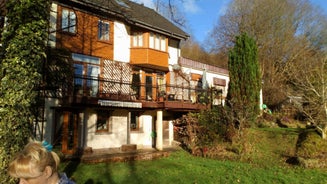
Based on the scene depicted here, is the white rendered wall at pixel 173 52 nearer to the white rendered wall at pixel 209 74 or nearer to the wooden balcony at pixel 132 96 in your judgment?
the white rendered wall at pixel 209 74

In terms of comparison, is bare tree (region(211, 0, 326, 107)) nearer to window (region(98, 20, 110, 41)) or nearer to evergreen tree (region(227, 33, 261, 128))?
evergreen tree (region(227, 33, 261, 128))

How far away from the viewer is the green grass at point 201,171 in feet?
32.6

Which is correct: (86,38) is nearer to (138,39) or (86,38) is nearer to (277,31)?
(138,39)

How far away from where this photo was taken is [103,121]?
57.7ft

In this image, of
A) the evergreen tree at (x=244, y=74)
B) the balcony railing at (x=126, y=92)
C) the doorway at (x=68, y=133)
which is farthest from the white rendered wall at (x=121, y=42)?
the evergreen tree at (x=244, y=74)

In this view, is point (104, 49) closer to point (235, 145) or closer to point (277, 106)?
point (235, 145)

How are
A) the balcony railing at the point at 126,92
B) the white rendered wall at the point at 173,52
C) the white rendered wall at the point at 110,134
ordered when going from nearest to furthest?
the balcony railing at the point at 126,92 → the white rendered wall at the point at 110,134 → the white rendered wall at the point at 173,52

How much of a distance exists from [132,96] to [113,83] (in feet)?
4.65

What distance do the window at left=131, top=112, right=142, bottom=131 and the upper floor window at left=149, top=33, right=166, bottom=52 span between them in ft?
15.1

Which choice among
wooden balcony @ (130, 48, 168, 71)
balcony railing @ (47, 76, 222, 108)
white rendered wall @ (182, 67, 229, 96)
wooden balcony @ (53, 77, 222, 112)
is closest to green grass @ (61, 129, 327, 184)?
wooden balcony @ (53, 77, 222, 112)

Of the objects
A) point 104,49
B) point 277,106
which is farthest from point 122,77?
point 277,106

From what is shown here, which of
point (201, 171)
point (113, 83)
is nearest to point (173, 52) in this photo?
point (113, 83)

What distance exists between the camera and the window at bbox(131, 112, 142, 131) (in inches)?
762

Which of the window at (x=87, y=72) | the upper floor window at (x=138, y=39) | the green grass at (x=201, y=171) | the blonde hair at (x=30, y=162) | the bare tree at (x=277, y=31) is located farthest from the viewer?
the bare tree at (x=277, y=31)
